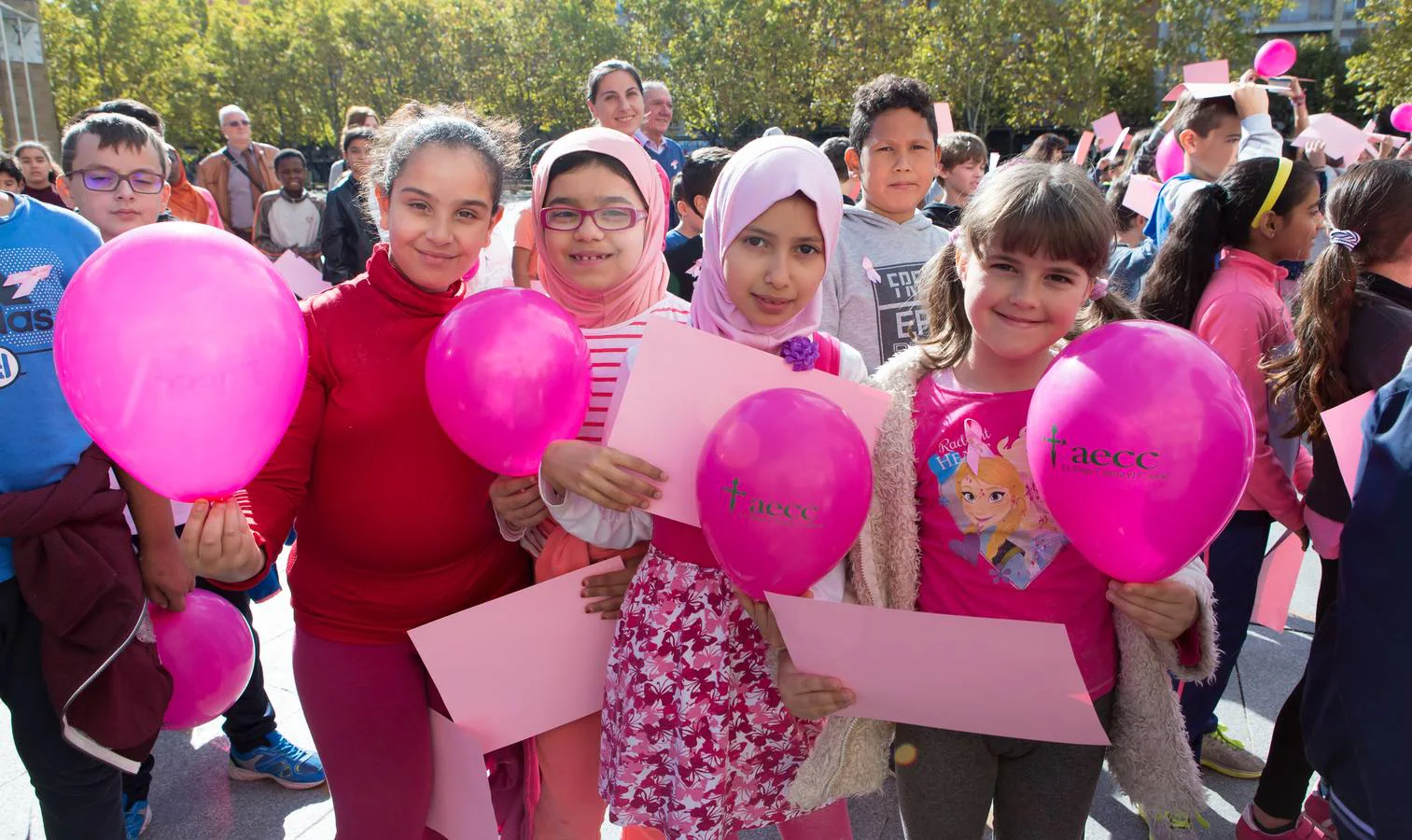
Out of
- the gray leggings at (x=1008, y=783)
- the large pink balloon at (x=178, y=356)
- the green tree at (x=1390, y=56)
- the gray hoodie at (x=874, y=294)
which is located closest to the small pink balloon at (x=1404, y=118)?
the green tree at (x=1390, y=56)

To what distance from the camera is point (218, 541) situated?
1.43m

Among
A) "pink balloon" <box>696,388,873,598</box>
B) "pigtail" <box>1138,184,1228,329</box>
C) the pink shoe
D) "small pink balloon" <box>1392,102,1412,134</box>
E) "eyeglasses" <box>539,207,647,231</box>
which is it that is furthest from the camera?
"small pink balloon" <box>1392,102,1412,134</box>

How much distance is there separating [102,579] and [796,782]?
1.48m

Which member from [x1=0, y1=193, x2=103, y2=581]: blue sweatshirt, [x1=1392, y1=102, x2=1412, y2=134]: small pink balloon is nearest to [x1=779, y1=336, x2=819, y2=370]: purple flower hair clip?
[x1=0, y1=193, x2=103, y2=581]: blue sweatshirt

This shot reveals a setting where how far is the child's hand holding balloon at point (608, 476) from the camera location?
157 centimetres

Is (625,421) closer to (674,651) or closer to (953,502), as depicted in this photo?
(674,651)

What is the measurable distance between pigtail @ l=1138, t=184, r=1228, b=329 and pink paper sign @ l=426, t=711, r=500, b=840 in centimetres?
230

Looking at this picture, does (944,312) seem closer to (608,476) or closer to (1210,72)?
(608,476)

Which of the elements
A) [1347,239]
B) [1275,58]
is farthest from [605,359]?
[1275,58]

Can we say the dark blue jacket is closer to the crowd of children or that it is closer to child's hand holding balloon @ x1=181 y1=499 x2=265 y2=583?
the crowd of children

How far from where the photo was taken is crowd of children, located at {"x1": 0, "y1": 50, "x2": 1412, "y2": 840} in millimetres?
1548

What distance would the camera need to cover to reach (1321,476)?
216cm

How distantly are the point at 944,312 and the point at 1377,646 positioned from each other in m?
0.92

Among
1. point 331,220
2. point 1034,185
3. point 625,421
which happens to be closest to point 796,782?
point 625,421
